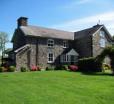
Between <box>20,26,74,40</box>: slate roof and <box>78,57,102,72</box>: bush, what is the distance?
9.53 metres

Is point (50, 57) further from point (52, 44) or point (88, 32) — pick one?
point (88, 32)

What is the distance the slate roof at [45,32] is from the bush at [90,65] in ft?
31.3

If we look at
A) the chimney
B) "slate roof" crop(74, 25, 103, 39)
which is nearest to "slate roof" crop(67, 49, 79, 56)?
"slate roof" crop(74, 25, 103, 39)

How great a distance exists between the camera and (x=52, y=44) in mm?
44344

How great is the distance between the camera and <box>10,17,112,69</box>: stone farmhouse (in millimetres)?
40781

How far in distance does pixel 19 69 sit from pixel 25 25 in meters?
9.98

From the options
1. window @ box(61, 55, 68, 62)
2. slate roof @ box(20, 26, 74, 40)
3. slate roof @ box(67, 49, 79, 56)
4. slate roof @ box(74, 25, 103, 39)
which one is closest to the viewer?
slate roof @ box(20, 26, 74, 40)

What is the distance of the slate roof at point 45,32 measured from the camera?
42200 mm

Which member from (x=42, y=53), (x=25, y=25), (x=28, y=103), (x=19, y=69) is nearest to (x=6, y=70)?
(x=19, y=69)

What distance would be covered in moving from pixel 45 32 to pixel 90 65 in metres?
13.2

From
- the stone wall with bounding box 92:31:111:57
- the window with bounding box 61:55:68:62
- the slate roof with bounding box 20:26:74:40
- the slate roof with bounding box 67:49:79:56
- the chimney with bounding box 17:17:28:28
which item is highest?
the chimney with bounding box 17:17:28:28

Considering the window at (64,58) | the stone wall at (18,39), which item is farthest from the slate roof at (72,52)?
the stone wall at (18,39)

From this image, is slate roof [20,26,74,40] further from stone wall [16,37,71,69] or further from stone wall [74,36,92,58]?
stone wall [74,36,92,58]

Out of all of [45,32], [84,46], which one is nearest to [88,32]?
[84,46]
